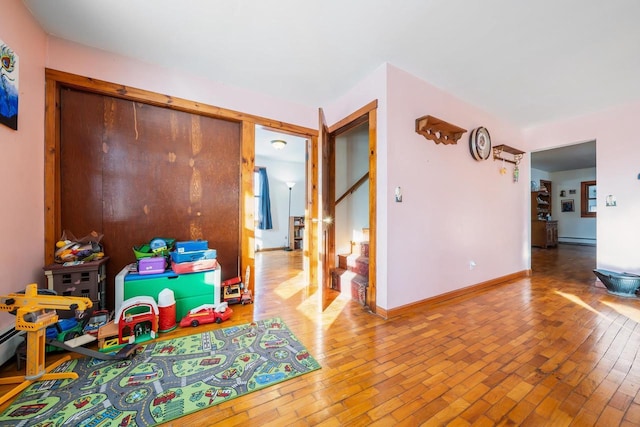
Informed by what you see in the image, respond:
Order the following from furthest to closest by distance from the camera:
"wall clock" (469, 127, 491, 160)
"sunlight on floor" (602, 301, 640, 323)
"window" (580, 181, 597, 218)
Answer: "window" (580, 181, 597, 218) < "wall clock" (469, 127, 491, 160) < "sunlight on floor" (602, 301, 640, 323)

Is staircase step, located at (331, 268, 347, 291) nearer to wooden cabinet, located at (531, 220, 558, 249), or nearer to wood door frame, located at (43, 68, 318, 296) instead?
wood door frame, located at (43, 68, 318, 296)

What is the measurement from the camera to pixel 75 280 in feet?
6.53

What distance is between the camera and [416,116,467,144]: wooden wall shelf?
257 cm

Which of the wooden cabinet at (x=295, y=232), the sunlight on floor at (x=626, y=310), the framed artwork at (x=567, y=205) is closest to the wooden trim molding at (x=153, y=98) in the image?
the wooden cabinet at (x=295, y=232)

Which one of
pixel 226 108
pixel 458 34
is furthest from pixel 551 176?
pixel 226 108

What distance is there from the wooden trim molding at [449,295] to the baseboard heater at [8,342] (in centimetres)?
288

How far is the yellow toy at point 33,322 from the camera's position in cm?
138

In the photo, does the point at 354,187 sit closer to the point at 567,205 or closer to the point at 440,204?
the point at 440,204

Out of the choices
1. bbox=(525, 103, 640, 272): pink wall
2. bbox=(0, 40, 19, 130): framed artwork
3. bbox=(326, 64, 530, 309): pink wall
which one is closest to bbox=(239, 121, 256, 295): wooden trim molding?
bbox=(326, 64, 530, 309): pink wall

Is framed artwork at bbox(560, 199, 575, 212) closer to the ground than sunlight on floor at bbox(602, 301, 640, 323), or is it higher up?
higher up

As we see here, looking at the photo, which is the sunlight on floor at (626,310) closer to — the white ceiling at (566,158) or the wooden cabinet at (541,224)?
the white ceiling at (566,158)

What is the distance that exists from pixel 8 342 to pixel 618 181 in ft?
21.9

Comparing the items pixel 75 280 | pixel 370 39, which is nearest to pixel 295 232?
pixel 75 280

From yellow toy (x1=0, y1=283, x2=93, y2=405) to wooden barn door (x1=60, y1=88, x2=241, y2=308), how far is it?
1011 mm
